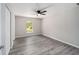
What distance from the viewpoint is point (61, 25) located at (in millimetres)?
1542

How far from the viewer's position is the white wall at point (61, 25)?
1.47m

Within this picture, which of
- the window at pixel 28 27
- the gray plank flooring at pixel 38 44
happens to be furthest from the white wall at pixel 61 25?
the window at pixel 28 27

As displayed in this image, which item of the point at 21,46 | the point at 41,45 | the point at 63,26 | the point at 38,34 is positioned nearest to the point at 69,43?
the point at 63,26

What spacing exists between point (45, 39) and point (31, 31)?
0.45 m

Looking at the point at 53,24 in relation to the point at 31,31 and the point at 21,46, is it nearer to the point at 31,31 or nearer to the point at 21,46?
the point at 31,31

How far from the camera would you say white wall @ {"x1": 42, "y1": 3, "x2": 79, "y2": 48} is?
1.47m

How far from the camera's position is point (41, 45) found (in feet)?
5.30

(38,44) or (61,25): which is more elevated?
(61,25)

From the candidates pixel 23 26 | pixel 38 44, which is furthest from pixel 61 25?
pixel 23 26

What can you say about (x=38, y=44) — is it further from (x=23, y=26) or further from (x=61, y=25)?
(x=61, y=25)

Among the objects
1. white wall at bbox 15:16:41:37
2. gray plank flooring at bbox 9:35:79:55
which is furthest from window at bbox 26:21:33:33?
gray plank flooring at bbox 9:35:79:55

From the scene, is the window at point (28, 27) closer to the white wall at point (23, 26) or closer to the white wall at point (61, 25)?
the white wall at point (23, 26)

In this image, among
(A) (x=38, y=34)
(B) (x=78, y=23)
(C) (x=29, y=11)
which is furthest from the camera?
(A) (x=38, y=34)

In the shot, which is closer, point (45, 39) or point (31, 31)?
point (31, 31)
